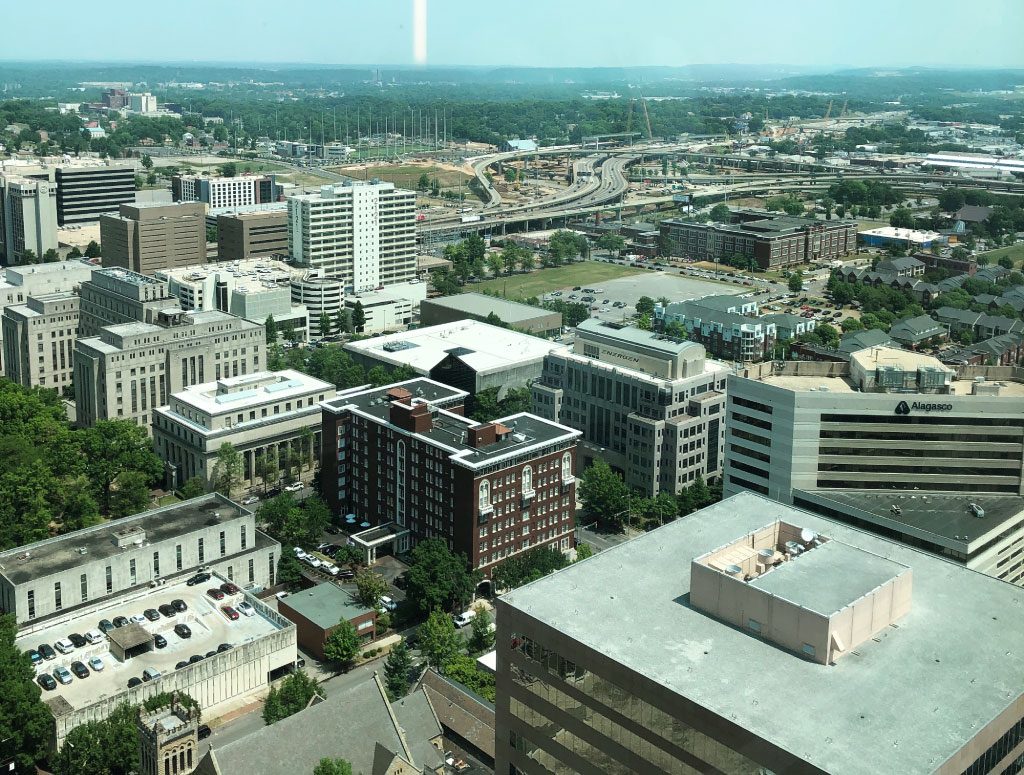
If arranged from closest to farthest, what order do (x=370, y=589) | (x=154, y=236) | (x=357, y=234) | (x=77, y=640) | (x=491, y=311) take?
(x=77, y=640) < (x=370, y=589) < (x=491, y=311) < (x=154, y=236) < (x=357, y=234)

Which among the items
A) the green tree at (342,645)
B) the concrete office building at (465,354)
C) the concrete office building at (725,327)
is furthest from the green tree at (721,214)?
the green tree at (342,645)

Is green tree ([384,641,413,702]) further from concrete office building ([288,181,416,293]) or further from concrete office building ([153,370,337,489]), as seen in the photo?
concrete office building ([288,181,416,293])

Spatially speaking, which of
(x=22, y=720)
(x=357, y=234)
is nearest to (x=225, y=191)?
(x=357, y=234)

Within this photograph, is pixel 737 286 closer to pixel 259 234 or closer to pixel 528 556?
pixel 259 234

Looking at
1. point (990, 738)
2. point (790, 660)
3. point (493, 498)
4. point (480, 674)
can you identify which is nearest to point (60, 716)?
point (480, 674)

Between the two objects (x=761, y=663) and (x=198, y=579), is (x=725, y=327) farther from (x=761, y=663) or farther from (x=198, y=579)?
(x=761, y=663)

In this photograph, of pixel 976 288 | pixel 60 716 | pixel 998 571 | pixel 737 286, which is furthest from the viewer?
pixel 737 286
